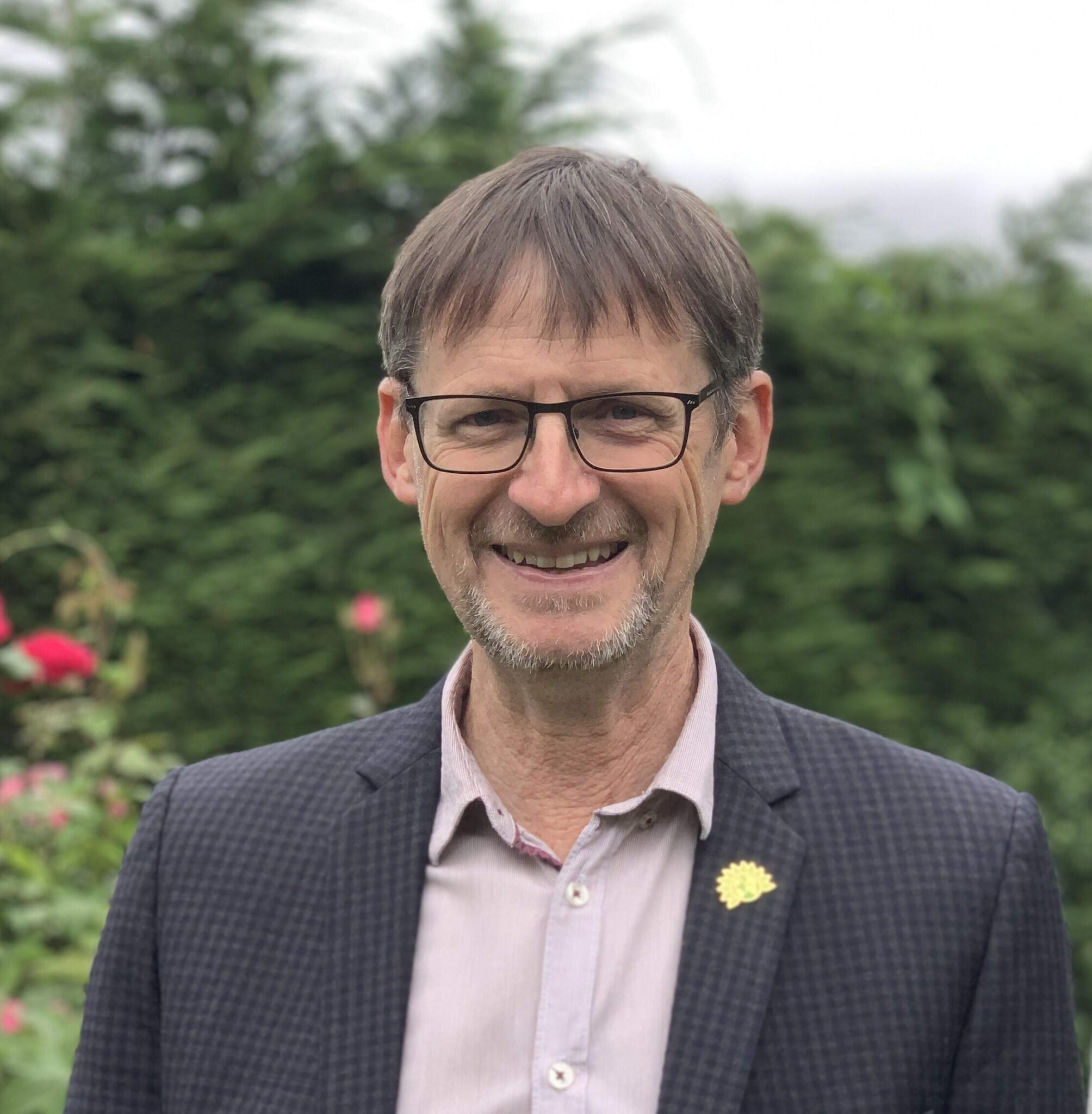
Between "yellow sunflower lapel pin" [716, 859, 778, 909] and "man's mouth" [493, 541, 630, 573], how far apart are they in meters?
0.41

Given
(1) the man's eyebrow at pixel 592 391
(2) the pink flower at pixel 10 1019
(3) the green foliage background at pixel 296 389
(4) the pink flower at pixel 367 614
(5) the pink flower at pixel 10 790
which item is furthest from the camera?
(3) the green foliage background at pixel 296 389

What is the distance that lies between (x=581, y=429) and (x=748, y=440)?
328mm

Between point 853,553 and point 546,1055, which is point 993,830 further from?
point 853,553

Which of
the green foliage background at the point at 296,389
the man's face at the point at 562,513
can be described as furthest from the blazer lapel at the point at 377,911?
the green foliage background at the point at 296,389

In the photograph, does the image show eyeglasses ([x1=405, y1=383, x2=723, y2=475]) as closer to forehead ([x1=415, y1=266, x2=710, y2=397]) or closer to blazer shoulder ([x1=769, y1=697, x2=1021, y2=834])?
forehead ([x1=415, y1=266, x2=710, y2=397])

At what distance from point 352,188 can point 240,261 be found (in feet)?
1.56

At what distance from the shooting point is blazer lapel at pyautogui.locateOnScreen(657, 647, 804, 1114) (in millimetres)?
1561

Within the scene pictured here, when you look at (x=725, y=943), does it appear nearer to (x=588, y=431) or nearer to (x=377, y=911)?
(x=377, y=911)

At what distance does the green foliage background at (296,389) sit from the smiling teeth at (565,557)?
117 inches

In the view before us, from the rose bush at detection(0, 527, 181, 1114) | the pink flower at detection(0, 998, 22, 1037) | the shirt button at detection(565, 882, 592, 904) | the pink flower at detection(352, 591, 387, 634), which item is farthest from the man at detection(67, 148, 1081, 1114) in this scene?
the pink flower at detection(352, 591, 387, 634)

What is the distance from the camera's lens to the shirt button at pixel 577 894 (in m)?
1.68

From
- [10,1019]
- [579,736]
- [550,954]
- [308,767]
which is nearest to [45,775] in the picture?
[10,1019]

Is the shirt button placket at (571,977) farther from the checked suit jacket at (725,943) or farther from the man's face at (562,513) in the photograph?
the man's face at (562,513)

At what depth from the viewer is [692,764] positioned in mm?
1774
